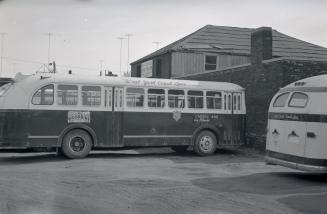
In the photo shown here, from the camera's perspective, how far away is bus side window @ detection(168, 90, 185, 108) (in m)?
17.2

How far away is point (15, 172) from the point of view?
12336 mm

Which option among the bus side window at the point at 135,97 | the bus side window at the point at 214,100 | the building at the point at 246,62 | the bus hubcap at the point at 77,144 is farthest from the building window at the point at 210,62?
the bus hubcap at the point at 77,144

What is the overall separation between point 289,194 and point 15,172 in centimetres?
680

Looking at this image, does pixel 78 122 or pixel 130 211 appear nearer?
pixel 130 211

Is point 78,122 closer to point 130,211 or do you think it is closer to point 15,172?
point 15,172

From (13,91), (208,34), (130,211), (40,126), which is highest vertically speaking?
(208,34)

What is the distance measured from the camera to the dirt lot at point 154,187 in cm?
819

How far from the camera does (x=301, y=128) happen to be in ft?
37.1

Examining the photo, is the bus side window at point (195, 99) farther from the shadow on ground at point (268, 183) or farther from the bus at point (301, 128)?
the shadow on ground at point (268, 183)

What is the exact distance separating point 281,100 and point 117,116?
5.84 metres

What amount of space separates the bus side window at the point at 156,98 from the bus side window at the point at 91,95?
185cm

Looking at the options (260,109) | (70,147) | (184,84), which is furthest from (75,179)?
(260,109)

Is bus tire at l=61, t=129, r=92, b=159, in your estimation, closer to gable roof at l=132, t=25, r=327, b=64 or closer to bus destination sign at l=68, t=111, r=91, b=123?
bus destination sign at l=68, t=111, r=91, b=123

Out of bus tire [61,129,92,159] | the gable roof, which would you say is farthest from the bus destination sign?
the gable roof
